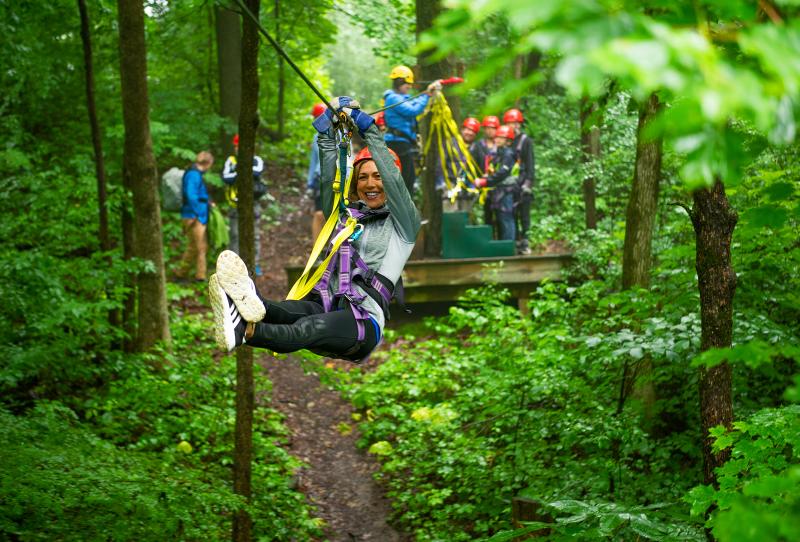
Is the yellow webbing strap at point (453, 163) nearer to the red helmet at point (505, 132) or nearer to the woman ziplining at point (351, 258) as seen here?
the red helmet at point (505, 132)

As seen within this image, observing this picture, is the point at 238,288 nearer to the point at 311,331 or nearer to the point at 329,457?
the point at 311,331

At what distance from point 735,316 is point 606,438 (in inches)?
52.1

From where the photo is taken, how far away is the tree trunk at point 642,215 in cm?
684

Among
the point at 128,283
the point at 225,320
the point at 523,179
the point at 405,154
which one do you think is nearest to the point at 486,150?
the point at 523,179

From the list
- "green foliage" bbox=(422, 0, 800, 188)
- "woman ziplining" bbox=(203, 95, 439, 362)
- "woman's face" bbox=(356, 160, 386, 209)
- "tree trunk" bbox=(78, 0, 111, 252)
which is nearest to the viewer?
"green foliage" bbox=(422, 0, 800, 188)

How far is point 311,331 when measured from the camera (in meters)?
4.23

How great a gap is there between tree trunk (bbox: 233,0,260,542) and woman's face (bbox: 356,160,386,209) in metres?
1.21

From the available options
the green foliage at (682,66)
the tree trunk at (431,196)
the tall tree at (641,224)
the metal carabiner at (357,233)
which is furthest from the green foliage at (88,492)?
the tree trunk at (431,196)

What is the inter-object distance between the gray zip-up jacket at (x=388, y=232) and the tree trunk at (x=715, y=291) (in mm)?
1499

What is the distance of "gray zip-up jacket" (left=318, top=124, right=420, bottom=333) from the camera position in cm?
466

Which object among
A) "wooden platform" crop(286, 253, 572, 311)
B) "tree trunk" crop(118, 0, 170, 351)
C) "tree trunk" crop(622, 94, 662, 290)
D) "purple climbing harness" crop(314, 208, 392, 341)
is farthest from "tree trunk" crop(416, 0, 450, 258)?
"purple climbing harness" crop(314, 208, 392, 341)

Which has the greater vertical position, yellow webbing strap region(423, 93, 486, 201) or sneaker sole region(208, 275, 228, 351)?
yellow webbing strap region(423, 93, 486, 201)

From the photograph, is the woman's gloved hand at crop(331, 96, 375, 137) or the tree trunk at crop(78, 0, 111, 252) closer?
the woman's gloved hand at crop(331, 96, 375, 137)

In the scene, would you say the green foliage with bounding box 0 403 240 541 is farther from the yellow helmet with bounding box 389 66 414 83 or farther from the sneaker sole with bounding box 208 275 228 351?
the yellow helmet with bounding box 389 66 414 83
